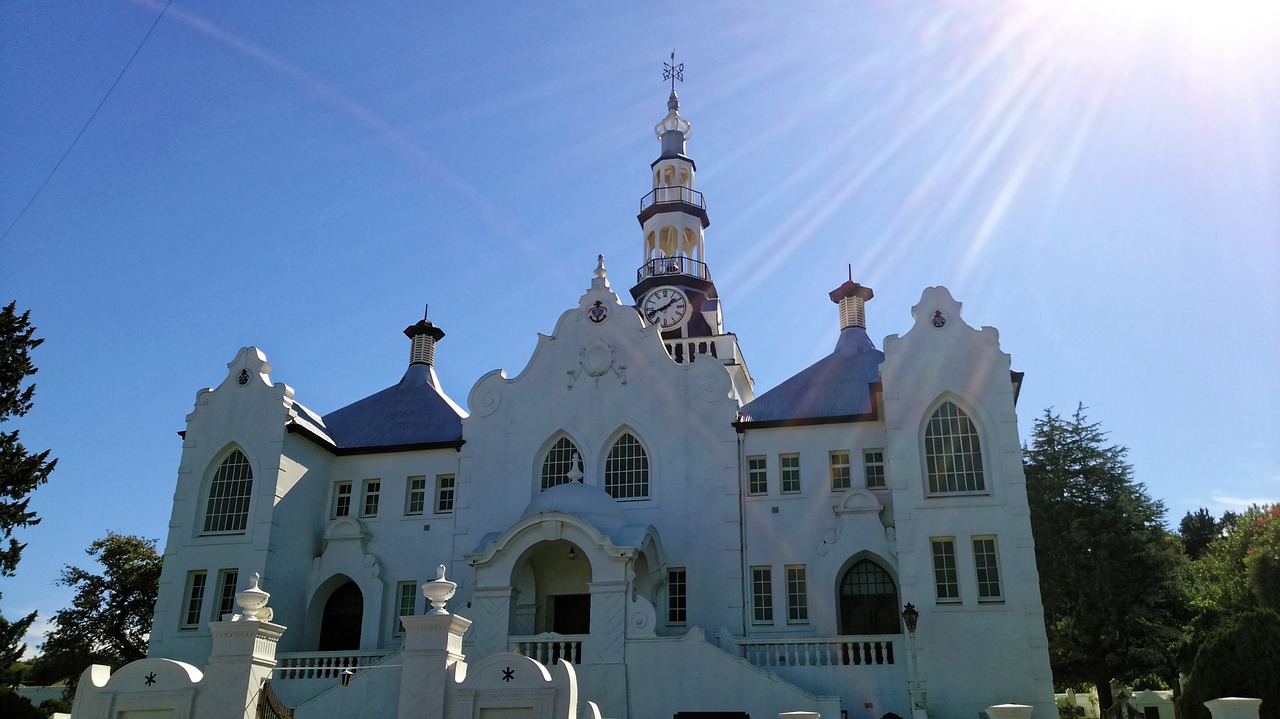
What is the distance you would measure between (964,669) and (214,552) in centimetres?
2164

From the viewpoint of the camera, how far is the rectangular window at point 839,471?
27.7m

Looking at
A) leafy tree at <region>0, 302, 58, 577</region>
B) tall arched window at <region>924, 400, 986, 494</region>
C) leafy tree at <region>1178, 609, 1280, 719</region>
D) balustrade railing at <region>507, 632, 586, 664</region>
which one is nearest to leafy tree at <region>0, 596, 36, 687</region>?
leafy tree at <region>0, 302, 58, 577</region>

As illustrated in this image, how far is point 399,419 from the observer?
32.9 m

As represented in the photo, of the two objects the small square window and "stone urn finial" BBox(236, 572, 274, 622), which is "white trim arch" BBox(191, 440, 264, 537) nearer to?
the small square window

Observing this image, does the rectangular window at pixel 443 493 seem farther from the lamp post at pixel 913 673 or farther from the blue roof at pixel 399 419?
the lamp post at pixel 913 673

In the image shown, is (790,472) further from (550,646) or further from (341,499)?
(341,499)

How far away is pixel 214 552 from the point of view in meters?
28.8

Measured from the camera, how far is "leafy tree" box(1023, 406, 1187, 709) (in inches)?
1309

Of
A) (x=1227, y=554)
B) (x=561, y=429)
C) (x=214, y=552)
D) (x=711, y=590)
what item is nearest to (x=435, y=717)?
(x=711, y=590)

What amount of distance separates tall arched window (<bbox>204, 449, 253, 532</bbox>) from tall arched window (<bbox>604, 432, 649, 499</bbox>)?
36.5ft

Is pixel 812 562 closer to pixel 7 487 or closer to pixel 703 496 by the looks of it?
pixel 703 496

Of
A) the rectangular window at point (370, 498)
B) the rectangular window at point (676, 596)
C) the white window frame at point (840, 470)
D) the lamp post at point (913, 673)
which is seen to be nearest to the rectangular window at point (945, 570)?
the lamp post at point (913, 673)

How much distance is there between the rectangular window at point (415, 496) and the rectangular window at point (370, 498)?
0.99m

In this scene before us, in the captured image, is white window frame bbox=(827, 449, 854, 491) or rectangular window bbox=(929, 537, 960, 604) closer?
rectangular window bbox=(929, 537, 960, 604)
